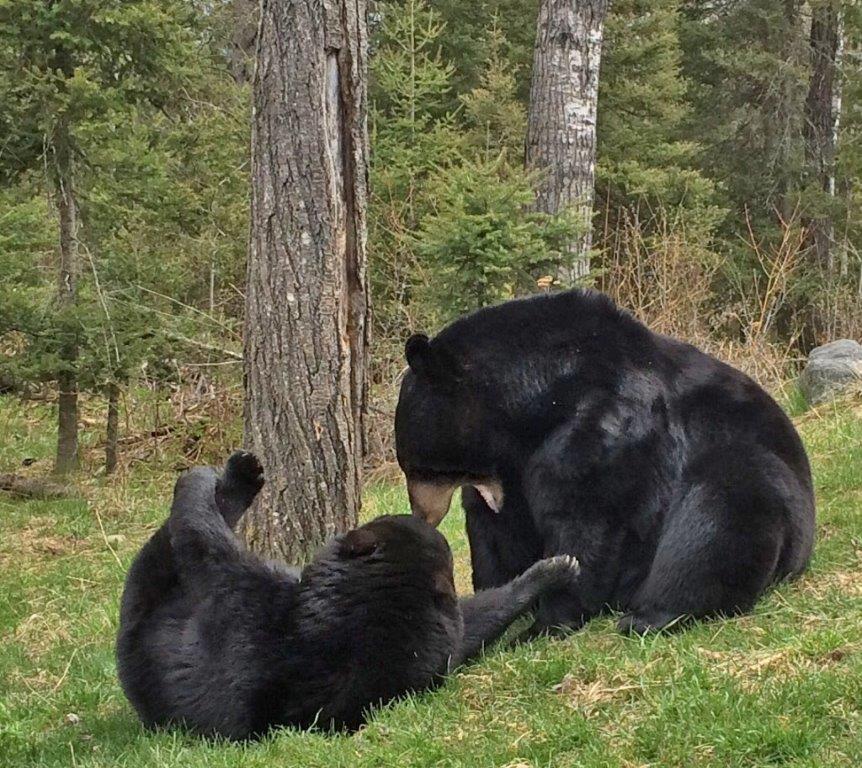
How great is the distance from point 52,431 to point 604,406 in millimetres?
11661

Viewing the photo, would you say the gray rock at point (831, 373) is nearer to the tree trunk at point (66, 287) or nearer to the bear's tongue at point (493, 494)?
the bear's tongue at point (493, 494)

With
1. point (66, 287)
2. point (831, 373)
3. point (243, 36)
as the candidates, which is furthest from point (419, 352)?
point (243, 36)

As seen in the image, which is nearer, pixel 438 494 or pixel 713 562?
pixel 713 562

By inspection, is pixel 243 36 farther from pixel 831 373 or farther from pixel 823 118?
pixel 823 118

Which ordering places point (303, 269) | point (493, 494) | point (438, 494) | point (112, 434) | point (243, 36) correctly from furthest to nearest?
point (243, 36), point (112, 434), point (303, 269), point (438, 494), point (493, 494)

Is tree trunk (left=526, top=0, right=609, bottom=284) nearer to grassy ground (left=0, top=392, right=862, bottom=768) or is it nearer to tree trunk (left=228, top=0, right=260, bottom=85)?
grassy ground (left=0, top=392, right=862, bottom=768)

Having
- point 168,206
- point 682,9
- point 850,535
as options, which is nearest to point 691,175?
point 682,9

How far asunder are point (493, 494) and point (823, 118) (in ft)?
75.6

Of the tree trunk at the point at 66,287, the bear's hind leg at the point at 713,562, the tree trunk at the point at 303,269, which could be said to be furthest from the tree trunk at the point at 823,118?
the bear's hind leg at the point at 713,562

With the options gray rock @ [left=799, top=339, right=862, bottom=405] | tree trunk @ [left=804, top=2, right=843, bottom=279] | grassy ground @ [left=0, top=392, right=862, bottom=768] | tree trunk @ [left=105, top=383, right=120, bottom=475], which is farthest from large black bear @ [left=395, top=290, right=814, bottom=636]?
tree trunk @ [left=804, top=2, right=843, bottom=279]

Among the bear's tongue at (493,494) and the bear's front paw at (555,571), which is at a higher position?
the bear's tongue at (493,494)

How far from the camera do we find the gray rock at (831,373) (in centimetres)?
1112

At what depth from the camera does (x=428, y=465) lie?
5.93 metres

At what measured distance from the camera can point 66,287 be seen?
12016mm
